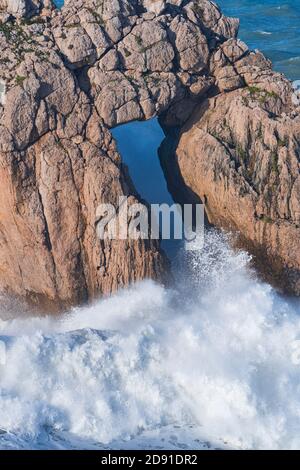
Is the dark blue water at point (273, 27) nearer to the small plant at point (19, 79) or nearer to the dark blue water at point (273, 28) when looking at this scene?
the dark blue water at point (273, 28)

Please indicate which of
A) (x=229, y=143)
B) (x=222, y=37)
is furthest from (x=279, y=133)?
(x=222, y=37)

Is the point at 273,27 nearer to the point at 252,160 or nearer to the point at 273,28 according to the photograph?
the point at 273,28

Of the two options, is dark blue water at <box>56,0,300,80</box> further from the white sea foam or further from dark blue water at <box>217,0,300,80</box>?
the white sea foam

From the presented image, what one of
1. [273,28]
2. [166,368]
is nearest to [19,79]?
[166,368]

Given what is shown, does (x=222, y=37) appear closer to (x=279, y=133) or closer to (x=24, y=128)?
(x=279, y=133)

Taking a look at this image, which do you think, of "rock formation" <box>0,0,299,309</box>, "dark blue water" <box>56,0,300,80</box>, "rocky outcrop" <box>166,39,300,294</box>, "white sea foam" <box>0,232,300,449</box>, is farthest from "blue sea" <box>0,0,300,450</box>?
"dark blue water" <box>56,0,300,80</box>

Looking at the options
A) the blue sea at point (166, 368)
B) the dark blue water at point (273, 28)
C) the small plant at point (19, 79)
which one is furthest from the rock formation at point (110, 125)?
the dark blue water at point (273, 28)
